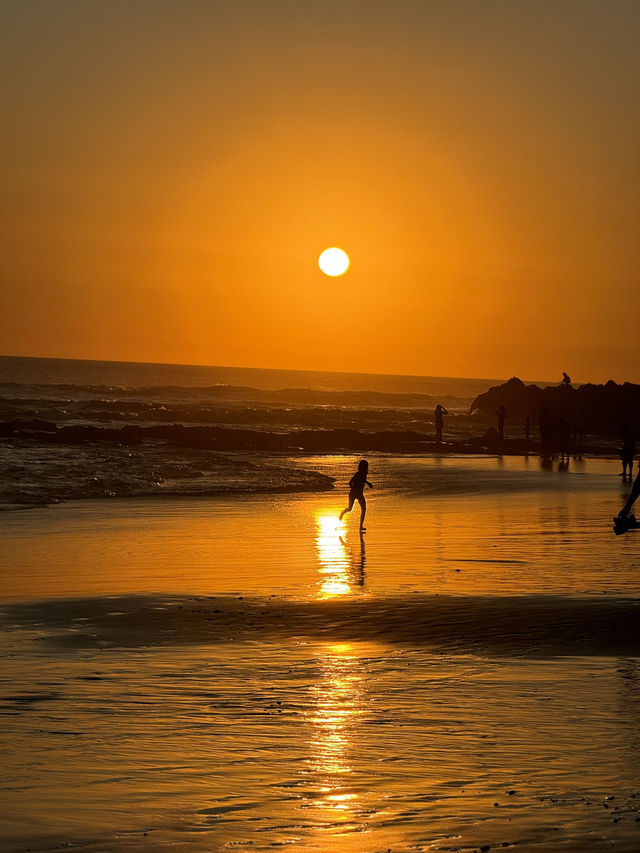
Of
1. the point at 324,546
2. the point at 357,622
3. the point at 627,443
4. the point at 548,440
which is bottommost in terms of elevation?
the point at 324,546

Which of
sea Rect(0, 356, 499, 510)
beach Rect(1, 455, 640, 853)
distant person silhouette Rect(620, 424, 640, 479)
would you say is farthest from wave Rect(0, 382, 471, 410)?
beach Rect(1, 455, 640, 853)

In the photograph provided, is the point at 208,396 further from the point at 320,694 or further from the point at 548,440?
the point at 320,694

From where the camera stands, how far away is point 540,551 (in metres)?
18.4

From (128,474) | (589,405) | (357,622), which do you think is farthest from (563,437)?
(357,622)

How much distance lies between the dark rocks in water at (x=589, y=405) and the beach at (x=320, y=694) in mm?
51709

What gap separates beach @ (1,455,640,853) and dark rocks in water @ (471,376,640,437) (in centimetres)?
5171

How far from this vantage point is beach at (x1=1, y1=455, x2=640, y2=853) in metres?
5.97

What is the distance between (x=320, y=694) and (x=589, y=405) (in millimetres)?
78271

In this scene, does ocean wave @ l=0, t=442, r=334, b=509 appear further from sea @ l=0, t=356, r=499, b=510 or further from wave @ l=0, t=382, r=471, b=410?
wave @ l=0, t=382, r=471, b=410

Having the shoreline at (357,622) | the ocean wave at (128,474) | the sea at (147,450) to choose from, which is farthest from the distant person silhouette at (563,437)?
the shoreline at (357,622)

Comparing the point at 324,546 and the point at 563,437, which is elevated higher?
the point at 563,437

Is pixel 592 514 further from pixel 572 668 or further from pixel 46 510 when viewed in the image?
pixel 572 668

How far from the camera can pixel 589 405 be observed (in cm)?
8419

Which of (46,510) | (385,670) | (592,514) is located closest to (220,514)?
(46,510)
